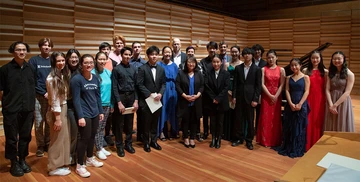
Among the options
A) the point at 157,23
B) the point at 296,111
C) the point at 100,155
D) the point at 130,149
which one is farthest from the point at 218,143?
the point at 157,23

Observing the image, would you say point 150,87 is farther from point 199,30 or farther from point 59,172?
point 199,30

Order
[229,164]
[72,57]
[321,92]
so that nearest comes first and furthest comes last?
[72,57] → [229,164] → [321,92]

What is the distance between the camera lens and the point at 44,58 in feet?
11.1

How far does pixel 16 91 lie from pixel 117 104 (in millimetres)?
1153

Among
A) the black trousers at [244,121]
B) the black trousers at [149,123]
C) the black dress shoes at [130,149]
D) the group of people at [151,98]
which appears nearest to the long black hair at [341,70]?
the group of people at [151,98]

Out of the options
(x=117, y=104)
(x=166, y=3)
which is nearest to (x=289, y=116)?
(x=117, y=104)

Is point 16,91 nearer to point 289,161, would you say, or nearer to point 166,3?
point 289,161

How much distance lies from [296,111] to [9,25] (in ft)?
16.1

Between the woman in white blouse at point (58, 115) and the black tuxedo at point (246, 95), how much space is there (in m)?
2.37

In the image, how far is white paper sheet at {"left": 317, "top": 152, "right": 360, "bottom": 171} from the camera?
122cm

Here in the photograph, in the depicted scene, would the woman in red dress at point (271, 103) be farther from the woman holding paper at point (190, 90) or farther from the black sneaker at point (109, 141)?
the black sneaker at point (109, 141)

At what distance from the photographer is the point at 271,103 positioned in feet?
12.5

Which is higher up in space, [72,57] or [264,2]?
[264,2]

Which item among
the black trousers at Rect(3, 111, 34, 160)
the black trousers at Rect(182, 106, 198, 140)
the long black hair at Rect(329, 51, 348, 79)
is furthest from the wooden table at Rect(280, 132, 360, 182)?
the black trousers at Rect(3, 111, 34, 160)
